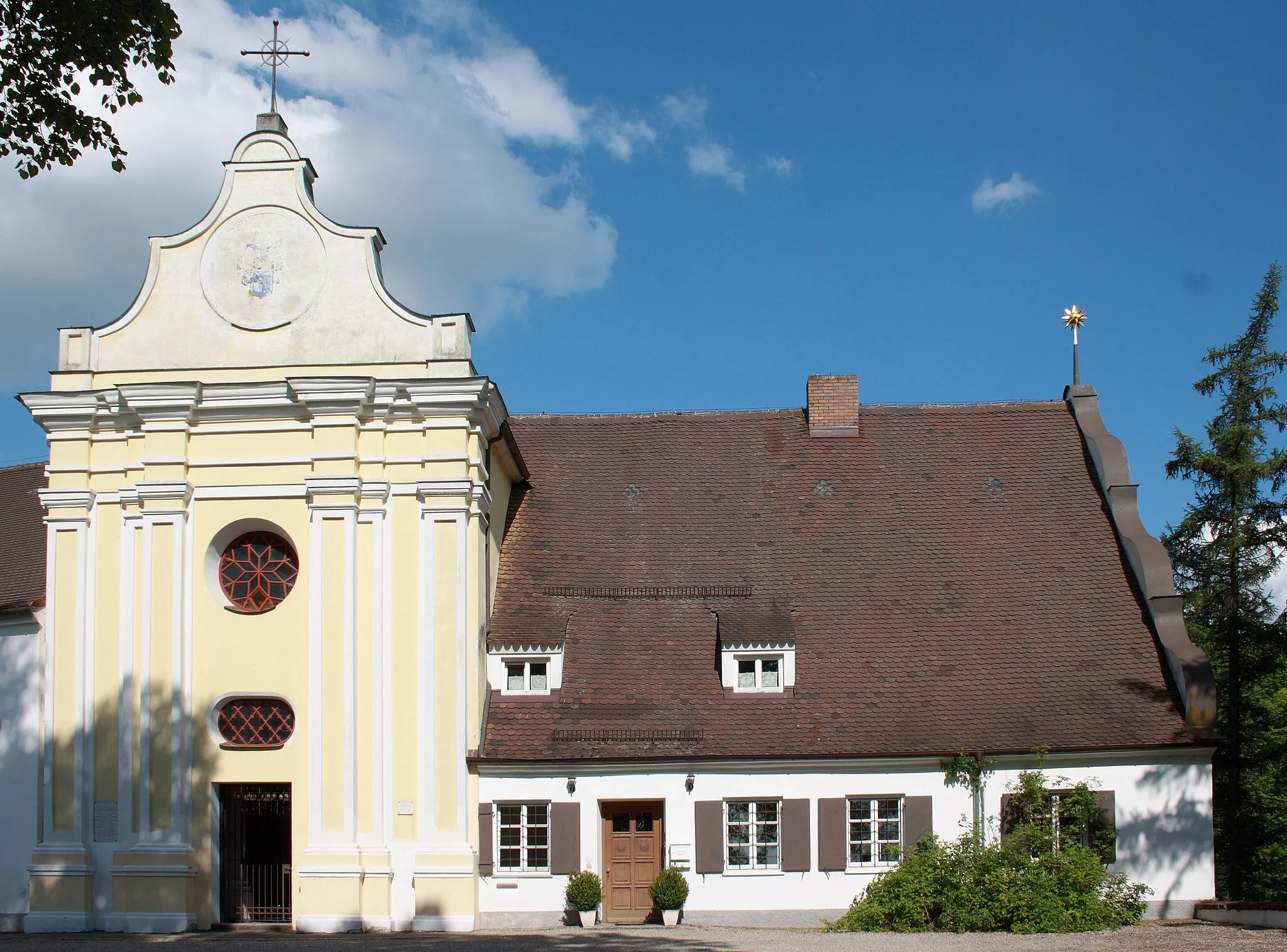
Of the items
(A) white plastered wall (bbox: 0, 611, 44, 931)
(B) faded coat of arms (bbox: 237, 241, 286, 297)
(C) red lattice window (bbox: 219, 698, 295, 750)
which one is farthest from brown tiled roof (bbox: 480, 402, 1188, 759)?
(A) white plastered wall (bbox: 0, 611, 44, 931)

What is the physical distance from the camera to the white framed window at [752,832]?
2052 centimetres

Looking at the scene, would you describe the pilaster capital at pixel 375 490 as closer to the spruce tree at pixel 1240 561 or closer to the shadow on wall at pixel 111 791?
the shadow on wall at pixel 111 791

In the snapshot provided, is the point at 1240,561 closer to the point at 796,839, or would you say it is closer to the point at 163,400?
the point at 796,839

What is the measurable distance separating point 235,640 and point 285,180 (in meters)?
7.33

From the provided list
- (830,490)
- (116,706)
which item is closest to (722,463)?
(830,490)

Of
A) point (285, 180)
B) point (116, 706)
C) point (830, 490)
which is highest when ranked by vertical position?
point (285, 180)

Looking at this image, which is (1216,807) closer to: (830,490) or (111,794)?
(830,490)

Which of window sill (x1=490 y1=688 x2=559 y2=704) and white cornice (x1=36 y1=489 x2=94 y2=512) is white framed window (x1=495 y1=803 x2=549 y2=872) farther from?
white cornice (x1=36 y1=489 x2=94 y2=512)

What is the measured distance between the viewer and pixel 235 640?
812 inches

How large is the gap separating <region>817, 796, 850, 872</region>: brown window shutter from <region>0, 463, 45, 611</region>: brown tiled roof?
12.7 m

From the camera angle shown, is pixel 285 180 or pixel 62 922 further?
pixel 285 180

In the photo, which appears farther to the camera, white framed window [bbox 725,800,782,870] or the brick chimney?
the brick chimney

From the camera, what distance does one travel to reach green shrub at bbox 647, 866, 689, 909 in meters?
19.8

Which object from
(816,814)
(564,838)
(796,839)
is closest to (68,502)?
(564,838)
